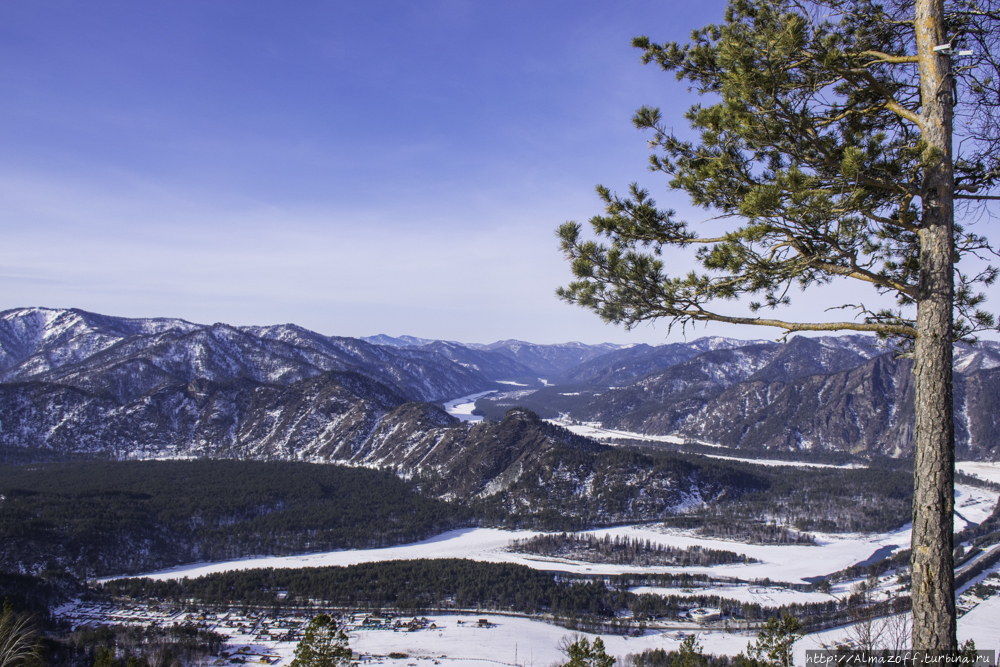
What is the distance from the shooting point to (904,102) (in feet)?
40.2

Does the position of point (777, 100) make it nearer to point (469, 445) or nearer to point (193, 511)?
point (193, 511)

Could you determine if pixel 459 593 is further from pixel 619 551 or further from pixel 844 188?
pixel 844 188

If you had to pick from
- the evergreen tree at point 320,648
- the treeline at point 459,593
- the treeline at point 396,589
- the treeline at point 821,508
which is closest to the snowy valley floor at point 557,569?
the treeline at point 459,593

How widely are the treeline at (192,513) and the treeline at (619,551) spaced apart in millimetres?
30477

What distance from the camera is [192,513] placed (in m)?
137

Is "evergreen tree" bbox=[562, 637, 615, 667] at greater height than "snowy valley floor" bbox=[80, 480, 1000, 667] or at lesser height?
greater

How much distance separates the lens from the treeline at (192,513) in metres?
111

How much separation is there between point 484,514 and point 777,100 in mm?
155605

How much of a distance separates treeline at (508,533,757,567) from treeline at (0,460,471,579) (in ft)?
100.0

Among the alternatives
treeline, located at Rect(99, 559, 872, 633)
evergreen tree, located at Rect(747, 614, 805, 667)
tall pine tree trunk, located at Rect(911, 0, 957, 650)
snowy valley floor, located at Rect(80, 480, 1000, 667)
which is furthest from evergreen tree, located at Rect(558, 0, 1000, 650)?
treeline, located at Rect(99, 559, 872, 633)

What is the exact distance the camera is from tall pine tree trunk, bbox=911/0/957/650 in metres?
9.46

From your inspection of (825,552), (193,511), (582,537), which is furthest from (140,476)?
(825,552)

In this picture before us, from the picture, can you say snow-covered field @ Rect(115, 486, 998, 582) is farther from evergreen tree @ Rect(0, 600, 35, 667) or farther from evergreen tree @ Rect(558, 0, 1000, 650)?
evergreen tree @ Rect(558, 0, 1000, 650)

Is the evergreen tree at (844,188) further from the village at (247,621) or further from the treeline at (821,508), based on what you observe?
the treeline at (821,508)
